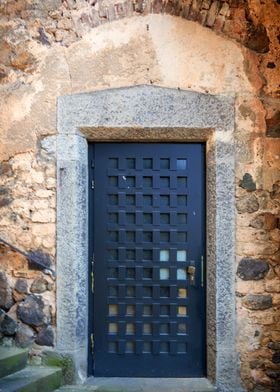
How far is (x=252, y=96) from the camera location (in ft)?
10.7

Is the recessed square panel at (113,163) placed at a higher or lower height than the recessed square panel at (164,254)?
higher

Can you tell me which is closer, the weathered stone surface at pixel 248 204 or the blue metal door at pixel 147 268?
the weathered stone surface at pixel 248 204

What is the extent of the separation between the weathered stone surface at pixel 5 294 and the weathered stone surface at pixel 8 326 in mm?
103

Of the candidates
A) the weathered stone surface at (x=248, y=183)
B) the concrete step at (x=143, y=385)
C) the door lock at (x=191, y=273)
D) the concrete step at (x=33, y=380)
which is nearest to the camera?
the concrete step at (x=33, y=380)

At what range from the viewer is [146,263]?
133 inches

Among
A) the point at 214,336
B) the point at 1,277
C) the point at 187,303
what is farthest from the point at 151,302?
the point at 1,277

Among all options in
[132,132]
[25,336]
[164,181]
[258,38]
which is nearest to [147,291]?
A: [164,181]

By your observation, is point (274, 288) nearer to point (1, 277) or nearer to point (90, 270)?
point (90, 270)

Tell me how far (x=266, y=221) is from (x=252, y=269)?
0.38 m

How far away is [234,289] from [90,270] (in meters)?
1.13

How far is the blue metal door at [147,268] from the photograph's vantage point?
3.38 meters

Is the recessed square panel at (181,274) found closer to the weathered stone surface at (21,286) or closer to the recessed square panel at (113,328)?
the recessed square panel at (113,328)

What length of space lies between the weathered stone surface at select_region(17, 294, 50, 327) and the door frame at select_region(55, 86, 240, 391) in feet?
0.38

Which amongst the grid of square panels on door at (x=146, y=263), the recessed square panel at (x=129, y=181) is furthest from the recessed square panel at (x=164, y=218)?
the recessed square panel at (x=129, y=181)
